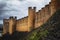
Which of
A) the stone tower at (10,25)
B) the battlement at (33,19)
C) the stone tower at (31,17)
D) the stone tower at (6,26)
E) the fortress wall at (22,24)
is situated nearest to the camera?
the battlement at (33,19)

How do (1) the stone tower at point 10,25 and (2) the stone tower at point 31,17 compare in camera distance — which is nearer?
(2) the stone tower at point 31,17

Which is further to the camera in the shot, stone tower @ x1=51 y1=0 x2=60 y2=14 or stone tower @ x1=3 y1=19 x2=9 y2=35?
stone tower @ x1=3 y1=19 x2=9 y2=35

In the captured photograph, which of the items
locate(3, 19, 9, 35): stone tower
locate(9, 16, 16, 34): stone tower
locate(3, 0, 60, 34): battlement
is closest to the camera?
locate(3, 0, 60, 34): battlement

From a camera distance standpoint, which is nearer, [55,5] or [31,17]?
[55,5]

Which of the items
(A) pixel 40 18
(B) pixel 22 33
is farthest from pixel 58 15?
(B) pixel 22 33

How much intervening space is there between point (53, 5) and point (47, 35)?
18.0ft

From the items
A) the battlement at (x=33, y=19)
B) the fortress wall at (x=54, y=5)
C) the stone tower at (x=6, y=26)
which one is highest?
the fortress wall at (x=54, y=5)

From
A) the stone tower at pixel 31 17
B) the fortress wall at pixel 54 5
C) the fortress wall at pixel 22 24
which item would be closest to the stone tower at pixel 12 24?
the fortress wall at pixel 22 24

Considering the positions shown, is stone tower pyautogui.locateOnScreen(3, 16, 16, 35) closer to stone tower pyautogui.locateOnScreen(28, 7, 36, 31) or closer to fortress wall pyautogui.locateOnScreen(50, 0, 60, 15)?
stone tower pyautogui.locateOnScreen(28, 7, 36, 31)

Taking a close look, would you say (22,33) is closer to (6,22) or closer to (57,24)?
(6,22)

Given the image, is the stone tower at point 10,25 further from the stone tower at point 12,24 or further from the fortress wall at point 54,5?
the fortress wall at point 54,5

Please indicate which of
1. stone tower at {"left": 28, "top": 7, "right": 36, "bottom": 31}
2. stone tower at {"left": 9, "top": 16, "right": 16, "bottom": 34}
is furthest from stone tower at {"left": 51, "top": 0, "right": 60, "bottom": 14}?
stone tower at {"left": 9, "top": 16, "right": 16, "bottom": 34}

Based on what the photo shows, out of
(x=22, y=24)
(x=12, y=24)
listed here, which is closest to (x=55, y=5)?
(x=22, y=24)

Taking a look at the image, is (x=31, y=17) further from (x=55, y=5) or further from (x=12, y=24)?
(x=55, y=5)
